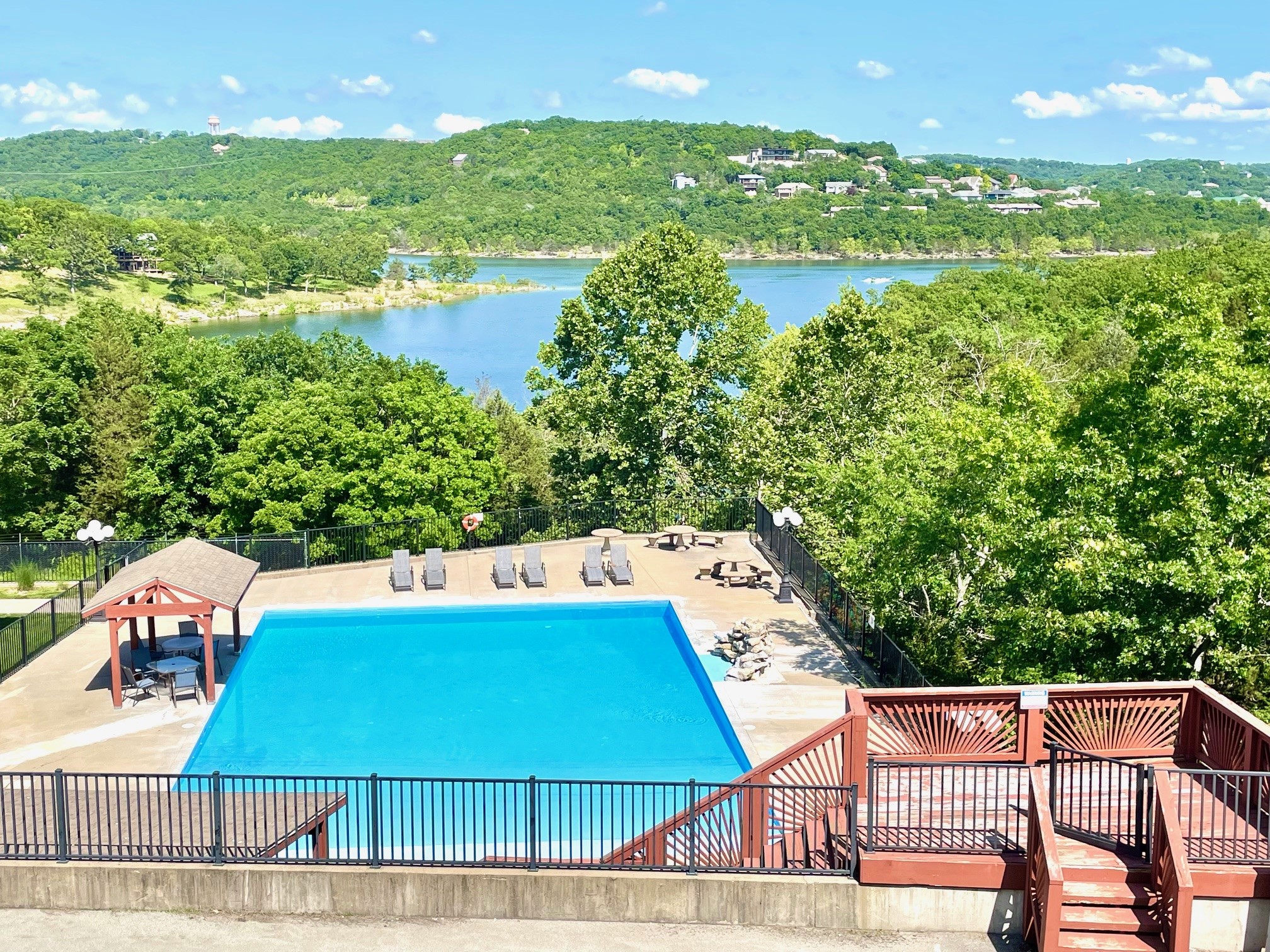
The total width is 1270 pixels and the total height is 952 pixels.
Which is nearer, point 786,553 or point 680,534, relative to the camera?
point 786,553

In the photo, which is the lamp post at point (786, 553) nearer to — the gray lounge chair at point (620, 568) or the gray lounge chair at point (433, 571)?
the gray lounge chair at point (620, 568)

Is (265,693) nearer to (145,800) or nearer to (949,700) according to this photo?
(145,800)

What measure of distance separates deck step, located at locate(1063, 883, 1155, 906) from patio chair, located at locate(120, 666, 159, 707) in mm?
12485

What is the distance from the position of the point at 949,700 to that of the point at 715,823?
2384 mm

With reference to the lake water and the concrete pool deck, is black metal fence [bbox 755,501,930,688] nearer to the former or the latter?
the concrete pool deck

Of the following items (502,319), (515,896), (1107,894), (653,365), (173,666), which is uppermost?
(653,365)

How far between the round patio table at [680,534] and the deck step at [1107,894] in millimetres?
16009

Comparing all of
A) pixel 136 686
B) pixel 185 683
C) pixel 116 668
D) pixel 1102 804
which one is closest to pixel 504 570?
pixel 185 683

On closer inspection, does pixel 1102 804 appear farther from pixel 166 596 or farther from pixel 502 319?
pixel 502 319

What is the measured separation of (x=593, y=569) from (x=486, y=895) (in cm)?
1306

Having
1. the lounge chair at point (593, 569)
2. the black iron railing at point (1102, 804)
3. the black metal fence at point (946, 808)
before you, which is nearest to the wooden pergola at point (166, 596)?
the lounge chair at point (593, 569)

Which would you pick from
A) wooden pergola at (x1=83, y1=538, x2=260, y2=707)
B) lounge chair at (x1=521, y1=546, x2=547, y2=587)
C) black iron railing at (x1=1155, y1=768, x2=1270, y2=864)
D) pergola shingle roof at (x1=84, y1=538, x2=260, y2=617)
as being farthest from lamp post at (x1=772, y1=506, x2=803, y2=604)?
black iron railing at (x1=1155, y1=768, x2=1270, y2=864)

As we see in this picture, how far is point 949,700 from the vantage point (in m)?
10.8

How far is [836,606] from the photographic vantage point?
19750 millimetres
